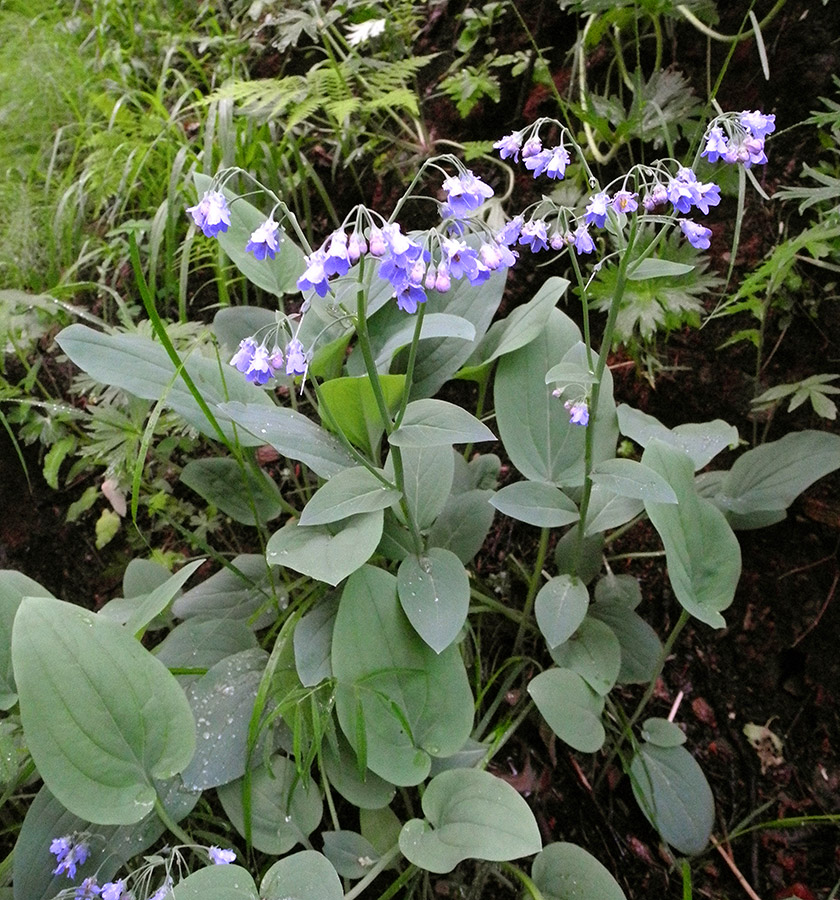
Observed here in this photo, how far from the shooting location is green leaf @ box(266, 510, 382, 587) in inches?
56.0

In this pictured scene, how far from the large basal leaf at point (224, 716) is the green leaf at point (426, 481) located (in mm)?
509

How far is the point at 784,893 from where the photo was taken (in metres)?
1.68

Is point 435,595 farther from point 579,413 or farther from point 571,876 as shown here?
point 571,876

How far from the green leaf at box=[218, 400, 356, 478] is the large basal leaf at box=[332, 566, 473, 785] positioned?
0.29 m

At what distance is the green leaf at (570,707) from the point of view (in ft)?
4.97

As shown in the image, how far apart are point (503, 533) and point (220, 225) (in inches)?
52.8

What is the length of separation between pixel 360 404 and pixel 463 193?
658 millimetres

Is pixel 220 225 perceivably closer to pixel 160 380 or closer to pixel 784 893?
pixel 160 380

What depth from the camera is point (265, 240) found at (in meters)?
1.22

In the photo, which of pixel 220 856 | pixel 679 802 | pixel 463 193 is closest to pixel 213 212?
pixel 463 193

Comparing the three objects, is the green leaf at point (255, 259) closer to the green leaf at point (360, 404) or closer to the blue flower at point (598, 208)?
the green leaf at point (360, 404)

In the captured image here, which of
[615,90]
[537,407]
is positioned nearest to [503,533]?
[537,407]

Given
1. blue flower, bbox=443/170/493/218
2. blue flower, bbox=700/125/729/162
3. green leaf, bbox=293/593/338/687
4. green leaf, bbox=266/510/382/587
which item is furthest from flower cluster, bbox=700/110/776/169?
green leaf, bbox=293/593/338/687

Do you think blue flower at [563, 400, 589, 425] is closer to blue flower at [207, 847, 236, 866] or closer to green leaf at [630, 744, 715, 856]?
green leaf at [630, 744, 715, 856]
